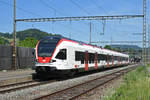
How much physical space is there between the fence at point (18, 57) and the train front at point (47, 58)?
10.2 m

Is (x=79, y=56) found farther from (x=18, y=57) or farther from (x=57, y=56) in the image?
(x=18, y=57)

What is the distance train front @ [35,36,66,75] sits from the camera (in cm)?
1569

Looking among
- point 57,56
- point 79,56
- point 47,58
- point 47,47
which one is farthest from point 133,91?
point 79,56

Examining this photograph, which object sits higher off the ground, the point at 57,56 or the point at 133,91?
the point at 57,56

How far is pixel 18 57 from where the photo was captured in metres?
28.2

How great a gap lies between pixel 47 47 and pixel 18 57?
42.7 ft

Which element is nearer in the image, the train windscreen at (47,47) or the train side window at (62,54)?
the train windscreen at (47,47)

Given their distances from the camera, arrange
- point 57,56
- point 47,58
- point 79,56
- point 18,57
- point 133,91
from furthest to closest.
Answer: point 18,57 < point 79,56 < point 57,56 < point 47,58 < point 133,91

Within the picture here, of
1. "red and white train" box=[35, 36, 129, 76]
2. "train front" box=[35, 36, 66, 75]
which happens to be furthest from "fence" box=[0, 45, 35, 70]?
"train front" box=[35, 36, 66, 75]

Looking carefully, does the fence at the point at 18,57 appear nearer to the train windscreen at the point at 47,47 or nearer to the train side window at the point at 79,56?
the train side window at the point at 79,56

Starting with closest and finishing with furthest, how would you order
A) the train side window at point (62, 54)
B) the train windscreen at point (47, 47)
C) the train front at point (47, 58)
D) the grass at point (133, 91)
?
the grass at point (133, 91) < the train front at point (47, 58) < the train windscreen at point (47, 47) < the train side window at point (62, 54)

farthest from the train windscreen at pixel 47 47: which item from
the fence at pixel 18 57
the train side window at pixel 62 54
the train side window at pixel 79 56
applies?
the fence at pixel 18 57

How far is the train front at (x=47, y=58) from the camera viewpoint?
51.5ft

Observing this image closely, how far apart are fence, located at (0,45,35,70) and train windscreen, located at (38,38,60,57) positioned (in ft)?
33.0
